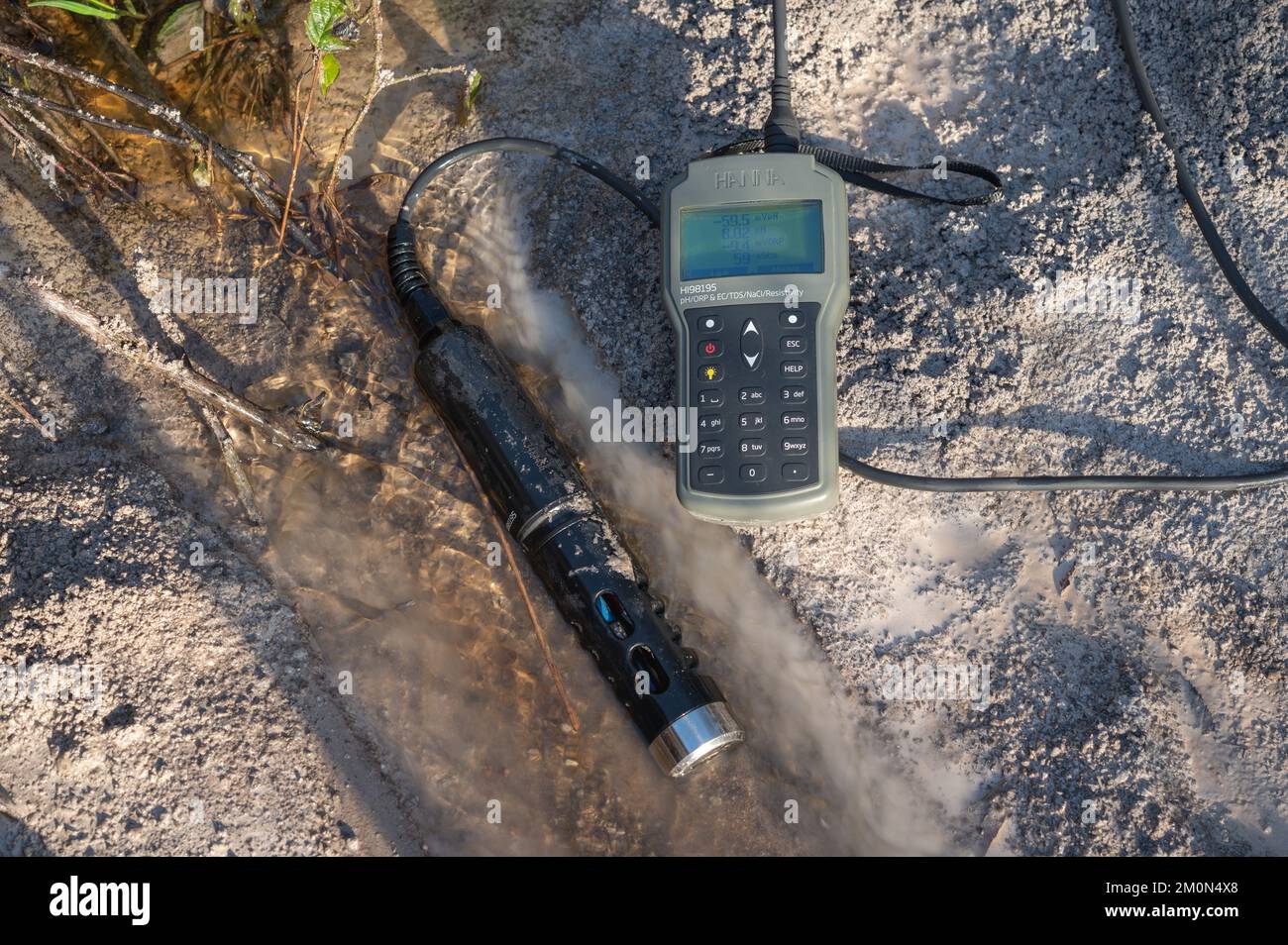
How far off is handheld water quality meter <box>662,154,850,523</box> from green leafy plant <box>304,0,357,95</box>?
2.60 feet

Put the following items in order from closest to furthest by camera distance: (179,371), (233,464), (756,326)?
(756,326) → (179,371) → (233,464)

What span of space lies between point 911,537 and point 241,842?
1365 millimetres

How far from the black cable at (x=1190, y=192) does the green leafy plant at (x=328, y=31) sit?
5.11 feet

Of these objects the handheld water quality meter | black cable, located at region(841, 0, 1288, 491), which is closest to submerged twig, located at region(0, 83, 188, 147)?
the handheld water quality meter

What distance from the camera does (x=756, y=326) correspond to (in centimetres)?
173

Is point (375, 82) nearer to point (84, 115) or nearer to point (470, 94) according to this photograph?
point (470, 94)

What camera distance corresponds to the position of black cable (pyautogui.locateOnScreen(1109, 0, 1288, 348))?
181cm

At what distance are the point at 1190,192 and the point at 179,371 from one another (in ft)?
6.31

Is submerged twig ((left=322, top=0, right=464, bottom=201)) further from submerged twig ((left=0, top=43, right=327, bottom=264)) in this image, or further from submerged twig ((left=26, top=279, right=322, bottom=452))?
submerged twig ((left=26, top=279, right=322, bottom=452))

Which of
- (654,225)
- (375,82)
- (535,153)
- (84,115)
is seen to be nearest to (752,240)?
(654,225)

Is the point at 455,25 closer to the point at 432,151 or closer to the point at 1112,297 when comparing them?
the point at 432,151

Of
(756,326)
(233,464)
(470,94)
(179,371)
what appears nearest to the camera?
(756,326)

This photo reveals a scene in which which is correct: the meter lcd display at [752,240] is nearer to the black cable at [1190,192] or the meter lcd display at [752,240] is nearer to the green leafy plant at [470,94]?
the green leafy plant at [470,94]
